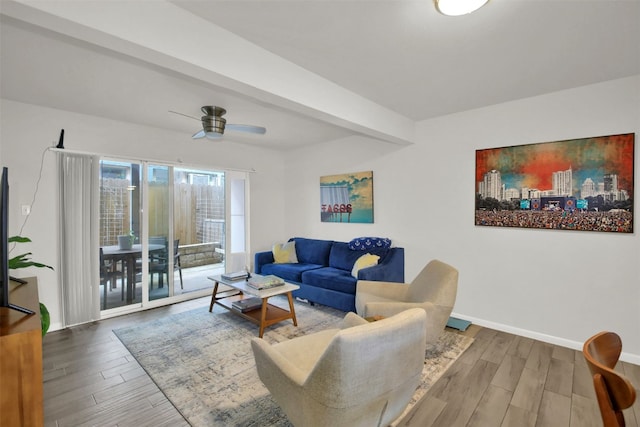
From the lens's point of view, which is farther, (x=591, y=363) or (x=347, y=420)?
(x=347, y=420)

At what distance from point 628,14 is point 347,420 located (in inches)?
110

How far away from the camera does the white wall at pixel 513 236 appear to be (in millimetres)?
2703

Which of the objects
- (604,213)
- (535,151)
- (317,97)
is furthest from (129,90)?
(604,213)

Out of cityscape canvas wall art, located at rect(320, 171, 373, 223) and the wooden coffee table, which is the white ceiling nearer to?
cityscape canvas wall art, located at rect(320, 171, 373, 223)

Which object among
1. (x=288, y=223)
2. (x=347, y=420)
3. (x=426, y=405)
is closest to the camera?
(x=347, y=420)

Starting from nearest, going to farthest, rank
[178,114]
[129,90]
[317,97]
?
[317,97] < [129,90] < [178,114]

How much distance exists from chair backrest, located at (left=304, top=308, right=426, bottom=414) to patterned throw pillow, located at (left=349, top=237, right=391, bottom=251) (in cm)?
272

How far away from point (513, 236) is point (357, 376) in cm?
285

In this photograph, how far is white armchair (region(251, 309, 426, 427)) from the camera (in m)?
1.22

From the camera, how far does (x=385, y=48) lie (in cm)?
216

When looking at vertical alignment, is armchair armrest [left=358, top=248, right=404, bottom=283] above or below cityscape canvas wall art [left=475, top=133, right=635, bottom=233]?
below

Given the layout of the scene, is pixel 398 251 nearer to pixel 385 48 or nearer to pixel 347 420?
pixel 385 48

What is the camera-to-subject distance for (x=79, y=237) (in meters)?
3.49

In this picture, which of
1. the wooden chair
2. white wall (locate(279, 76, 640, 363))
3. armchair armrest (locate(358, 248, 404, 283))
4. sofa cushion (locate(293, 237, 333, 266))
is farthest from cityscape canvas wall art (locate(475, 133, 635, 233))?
the wooden chair
